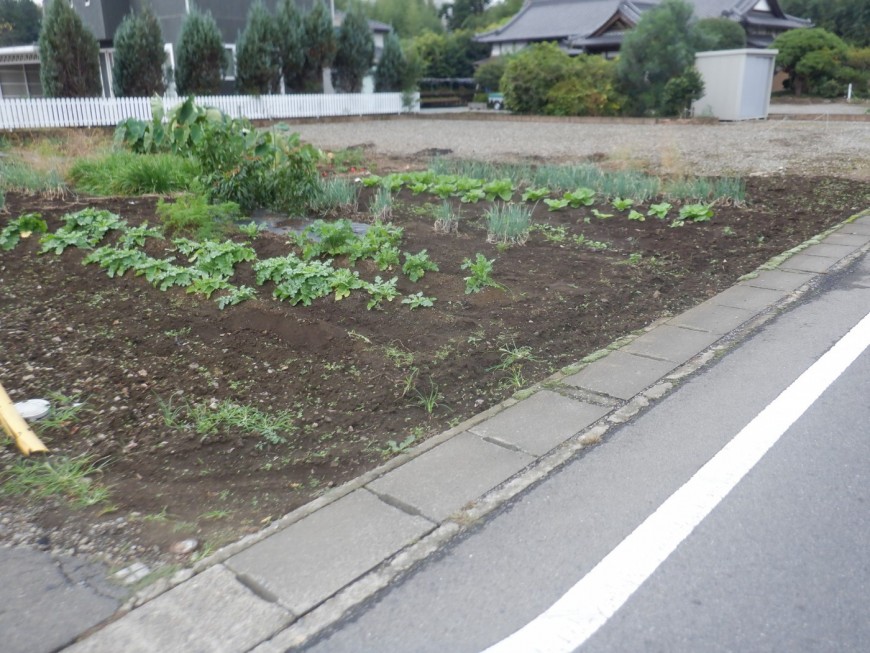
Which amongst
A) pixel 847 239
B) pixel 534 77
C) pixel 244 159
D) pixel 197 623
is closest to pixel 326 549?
pixel 197 623

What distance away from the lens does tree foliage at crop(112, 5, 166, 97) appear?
1952 centimetres

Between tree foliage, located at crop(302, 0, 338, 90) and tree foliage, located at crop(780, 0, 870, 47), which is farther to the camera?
tree foliage, located at crop(780, 0, 870, 47)

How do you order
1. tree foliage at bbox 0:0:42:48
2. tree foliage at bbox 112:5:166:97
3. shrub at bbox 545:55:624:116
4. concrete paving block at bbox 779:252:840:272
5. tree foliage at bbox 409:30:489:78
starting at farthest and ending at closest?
tree foliage at bbox 0:0:42:48 < tree foliage at bbox 409:30:489:78 < shrub at bbox 545:55:624:116 < tree foliage at bbox 112:5:166:97 < concrete paving block at bbox 779:252:840:272

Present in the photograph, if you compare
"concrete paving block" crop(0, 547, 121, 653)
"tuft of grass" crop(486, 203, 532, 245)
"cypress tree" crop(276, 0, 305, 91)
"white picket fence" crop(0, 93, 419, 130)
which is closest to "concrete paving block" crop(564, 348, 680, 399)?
"tuft of grass" crop(486, 203, 532, 245)

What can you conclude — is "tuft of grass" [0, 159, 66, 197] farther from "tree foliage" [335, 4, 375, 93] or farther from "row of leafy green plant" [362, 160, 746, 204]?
"tree foliage" [335, 4, 375, 93]

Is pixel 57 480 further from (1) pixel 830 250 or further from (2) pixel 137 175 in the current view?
(1) pixel 830 250

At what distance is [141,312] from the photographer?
4.39 m

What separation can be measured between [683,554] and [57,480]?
2405 millimetres

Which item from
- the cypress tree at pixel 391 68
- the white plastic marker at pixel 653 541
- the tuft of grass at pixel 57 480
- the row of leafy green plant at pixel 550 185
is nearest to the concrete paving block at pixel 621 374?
the white plastic marker at pixel 653 541

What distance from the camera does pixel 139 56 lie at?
1969cm

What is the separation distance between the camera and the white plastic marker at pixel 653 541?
2158mm

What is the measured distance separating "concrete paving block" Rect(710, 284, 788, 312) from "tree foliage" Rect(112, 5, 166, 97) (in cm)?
1841

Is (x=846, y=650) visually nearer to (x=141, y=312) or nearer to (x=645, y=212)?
(x=141, y=312)

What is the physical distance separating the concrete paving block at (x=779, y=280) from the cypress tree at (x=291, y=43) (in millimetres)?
19817
